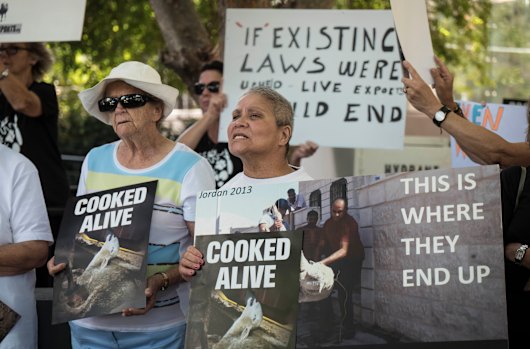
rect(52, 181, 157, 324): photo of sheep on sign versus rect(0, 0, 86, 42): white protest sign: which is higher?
rect(0, 0, 86, 42): white protest sign

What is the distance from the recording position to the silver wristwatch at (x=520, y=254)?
A: 3.27m

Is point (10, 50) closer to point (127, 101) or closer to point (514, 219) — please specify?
point (127, 101)

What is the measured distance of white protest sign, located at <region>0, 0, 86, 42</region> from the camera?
5156mm

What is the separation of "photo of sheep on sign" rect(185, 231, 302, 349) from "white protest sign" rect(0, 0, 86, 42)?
225 centimetres

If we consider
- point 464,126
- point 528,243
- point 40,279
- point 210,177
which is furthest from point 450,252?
point 40,279

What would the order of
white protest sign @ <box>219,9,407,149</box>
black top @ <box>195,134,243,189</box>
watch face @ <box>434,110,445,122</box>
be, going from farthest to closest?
white protest sign @ <box>219,9,407,149</box>
black top @ <box>195,134,243,189</box>
watch face @ <box>434,110,445,122</box>

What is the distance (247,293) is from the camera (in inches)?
127

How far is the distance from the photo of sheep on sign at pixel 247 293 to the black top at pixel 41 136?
2.75 meters

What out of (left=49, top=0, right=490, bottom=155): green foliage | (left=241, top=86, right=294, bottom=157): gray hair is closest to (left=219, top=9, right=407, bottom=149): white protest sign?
(left=241, top=86, right=294, bottom=157): gray hair

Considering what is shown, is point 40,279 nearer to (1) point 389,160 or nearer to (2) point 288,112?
(2) point 288,112

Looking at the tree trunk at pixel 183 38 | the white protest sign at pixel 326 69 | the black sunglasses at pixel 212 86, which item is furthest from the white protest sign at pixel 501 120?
the tree trunk at pixel 183 38

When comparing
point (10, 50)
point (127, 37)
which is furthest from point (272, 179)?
point (127, 37)

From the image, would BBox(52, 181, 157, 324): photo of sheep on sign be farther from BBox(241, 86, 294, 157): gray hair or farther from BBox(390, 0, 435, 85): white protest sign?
BBox(390, 0, 435, 85): white protest sign

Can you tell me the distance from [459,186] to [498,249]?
23cm
